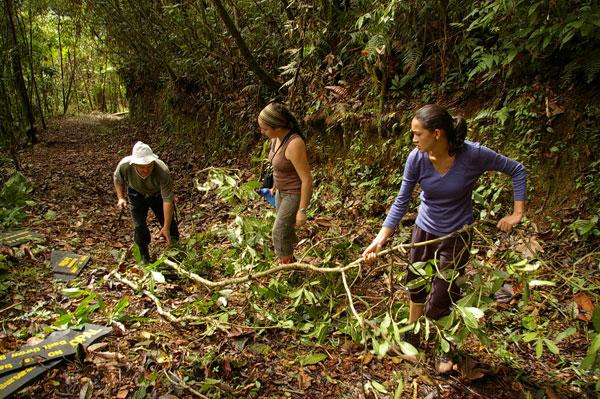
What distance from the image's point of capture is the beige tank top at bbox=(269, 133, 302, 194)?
143 inches

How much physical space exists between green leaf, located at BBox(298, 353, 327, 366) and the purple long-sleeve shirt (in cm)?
126

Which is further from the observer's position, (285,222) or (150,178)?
(150,178)

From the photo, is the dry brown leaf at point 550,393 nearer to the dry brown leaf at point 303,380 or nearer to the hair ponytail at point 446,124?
the dry brown leaf at point 303,380

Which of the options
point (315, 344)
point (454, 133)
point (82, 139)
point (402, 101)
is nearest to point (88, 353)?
point (315, 344)

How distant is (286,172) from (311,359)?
1693mm

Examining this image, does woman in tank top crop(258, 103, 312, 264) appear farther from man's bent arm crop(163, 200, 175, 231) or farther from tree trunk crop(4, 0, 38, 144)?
tree trunk crop(4, 0, 38, 144)

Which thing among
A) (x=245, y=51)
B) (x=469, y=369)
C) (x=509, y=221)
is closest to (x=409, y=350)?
(x=509, y=221)

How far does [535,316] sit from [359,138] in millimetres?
3640

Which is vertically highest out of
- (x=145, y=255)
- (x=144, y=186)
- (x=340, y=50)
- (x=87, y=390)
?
(x=340, y=50)

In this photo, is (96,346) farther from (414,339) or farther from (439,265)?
(439,265)

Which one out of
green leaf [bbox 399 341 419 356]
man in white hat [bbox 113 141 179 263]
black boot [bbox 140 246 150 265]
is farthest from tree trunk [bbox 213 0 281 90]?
green leaf [bbox 399 341 419 356]

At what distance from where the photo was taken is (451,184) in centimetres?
257

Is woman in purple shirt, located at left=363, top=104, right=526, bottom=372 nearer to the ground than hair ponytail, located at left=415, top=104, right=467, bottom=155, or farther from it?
nearer to the ground

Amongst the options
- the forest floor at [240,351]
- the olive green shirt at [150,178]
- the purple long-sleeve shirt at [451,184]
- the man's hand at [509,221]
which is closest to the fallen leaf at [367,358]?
the forest floor at [240,351]
